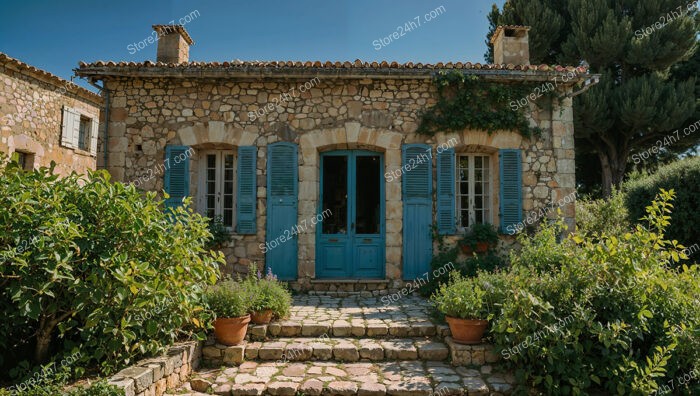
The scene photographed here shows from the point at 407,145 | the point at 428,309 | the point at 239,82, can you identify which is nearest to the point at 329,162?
the point at 407,145

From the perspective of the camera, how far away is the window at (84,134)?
13.0 meters

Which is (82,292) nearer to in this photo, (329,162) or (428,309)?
(428,309)

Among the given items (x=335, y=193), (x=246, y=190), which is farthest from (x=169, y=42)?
(x=335, y=193)

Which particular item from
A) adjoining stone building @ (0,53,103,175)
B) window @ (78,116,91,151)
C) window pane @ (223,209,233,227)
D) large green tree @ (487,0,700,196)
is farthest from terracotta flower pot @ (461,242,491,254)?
window @ (78,116,91,151)

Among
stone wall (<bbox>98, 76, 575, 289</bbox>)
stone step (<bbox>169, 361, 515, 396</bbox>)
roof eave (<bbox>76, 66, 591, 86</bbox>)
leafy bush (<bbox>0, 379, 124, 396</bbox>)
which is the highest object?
roof eave (<bbox>76, 66, 591, 86</bbox>)

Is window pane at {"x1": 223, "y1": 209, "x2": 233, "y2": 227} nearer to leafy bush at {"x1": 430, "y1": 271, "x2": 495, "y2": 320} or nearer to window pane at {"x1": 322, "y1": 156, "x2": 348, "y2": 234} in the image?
window pane at {"x1": 322, "y1": 156, "x2": 348, "y2": 234}

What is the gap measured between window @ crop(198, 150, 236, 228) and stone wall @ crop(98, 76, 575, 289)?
0.81 ft

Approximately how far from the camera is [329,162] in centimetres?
756

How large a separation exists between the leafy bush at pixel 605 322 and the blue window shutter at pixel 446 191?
2893 millimetres

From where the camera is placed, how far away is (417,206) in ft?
23.7

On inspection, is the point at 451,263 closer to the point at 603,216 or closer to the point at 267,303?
the point at 267,303

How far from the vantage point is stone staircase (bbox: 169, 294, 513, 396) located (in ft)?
13.1

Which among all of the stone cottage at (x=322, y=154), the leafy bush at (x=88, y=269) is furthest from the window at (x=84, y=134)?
the leafy bush at (x=88, y=269)

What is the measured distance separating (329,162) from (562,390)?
4.96 metres
